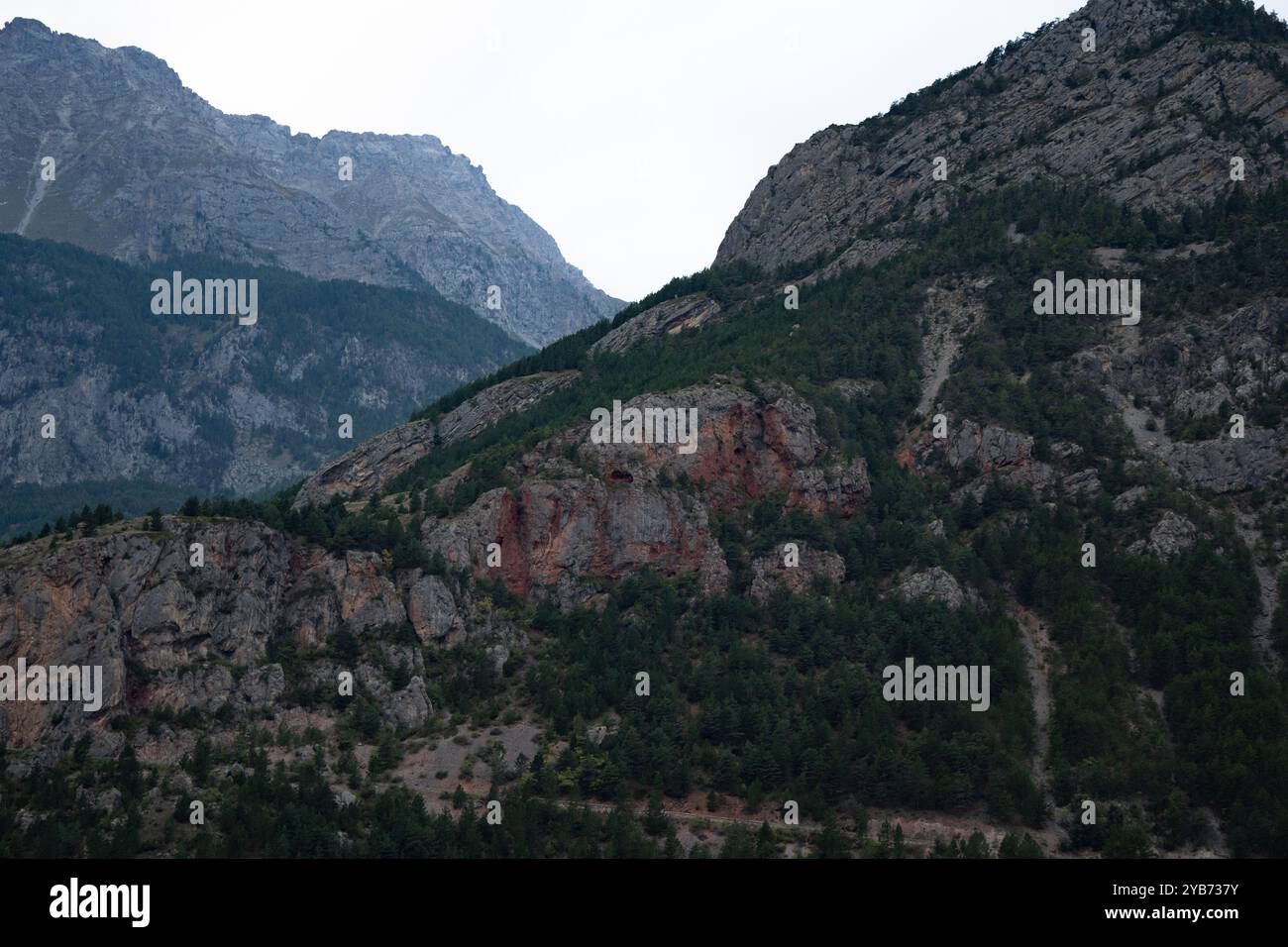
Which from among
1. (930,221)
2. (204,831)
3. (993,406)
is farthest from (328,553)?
(930,221)

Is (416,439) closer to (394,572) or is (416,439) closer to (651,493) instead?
(651,493)

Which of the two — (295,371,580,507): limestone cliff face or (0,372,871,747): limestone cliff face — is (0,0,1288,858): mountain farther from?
(295,371,580,507): limestone cliff face

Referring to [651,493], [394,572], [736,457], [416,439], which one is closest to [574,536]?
[651,493]

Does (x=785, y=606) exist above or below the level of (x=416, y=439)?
below

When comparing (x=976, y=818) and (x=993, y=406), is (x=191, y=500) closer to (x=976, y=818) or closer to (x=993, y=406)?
(x=976, y=818)

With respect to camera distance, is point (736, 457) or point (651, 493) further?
point (736, 457)

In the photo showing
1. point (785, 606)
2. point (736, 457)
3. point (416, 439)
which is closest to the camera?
point (785, 606)

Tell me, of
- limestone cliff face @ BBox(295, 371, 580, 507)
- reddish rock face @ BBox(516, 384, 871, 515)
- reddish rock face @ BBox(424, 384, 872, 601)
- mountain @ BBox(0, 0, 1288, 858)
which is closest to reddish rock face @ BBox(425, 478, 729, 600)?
reddish rock face @ BBox(424, 384, 872, 601)

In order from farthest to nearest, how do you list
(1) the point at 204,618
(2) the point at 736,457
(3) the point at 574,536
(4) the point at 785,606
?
(2) the point at 736,457, (3) the point at 574,536, (4) the point at 785,606, (1) the point at 204,618
